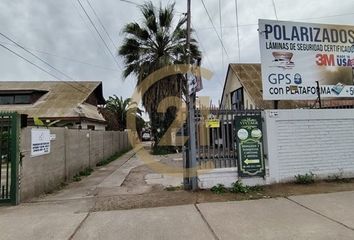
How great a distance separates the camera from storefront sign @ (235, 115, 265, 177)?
8586 millimetres

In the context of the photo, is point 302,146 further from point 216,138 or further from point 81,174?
point 81,174

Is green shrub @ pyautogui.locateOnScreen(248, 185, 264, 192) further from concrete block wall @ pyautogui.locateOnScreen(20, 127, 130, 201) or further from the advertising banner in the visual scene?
concrete block wall @ pyautogui.locateOnScreen(20, 127, 130, 201)

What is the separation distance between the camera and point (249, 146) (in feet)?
28.4

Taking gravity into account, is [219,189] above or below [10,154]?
below

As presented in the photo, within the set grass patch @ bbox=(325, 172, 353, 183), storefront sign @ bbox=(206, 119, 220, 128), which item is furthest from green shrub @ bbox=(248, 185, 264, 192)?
grass patch @ bbox=(325, 172, 353, 183)

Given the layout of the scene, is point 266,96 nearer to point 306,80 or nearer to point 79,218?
point 306,80

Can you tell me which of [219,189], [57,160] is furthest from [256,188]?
[57,160]

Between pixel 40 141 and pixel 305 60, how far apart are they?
7.81 m

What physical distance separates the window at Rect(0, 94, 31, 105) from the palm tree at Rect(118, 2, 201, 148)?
9138 millimetres

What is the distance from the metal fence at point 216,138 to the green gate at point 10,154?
4.31m

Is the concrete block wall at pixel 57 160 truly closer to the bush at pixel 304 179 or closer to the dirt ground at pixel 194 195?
the dirt ground at pixel 194 195

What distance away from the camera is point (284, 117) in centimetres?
887

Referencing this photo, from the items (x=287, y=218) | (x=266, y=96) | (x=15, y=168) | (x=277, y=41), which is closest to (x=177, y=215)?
(x=287, y=218)

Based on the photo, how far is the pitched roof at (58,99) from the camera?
24267 millimetres
